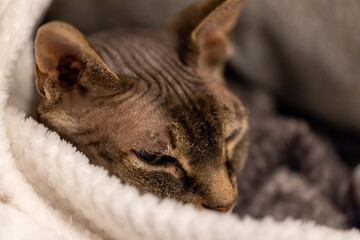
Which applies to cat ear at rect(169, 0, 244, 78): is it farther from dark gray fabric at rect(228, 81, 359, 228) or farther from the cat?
dark gray fabric at rect(228, 81, 359, 228)

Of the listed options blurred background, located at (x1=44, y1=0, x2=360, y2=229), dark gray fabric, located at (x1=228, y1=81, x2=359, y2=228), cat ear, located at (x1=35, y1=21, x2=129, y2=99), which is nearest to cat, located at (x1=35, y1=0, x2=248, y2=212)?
cat ear, located at (x1=35, y1=21, x2=129, y2=99)

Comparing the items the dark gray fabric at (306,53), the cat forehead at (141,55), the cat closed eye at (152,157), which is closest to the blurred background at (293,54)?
the dark gray fabric at (306,53)

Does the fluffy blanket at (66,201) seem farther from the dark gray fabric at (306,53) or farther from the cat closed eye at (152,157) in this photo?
the dark gray fabric at (306,53)

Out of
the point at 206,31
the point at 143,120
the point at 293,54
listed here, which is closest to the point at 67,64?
the point at 143,120

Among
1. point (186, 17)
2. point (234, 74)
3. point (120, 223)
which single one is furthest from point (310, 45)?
point (120, 223)

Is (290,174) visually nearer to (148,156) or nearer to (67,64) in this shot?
(148,156)
